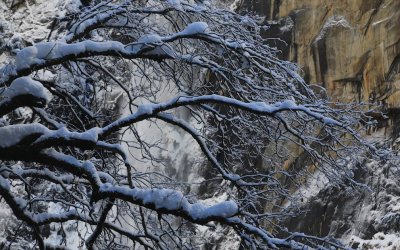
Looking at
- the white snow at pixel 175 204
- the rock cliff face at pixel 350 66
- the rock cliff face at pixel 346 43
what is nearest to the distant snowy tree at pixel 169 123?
the white snow at pixel 175 204

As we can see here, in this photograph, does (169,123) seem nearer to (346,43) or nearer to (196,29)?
(196,29)

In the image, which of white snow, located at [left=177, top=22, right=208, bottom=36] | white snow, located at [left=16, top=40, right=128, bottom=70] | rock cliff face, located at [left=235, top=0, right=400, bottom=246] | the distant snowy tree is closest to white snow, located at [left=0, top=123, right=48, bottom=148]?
the distant snowy tree

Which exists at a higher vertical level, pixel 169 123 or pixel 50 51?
pixel 50 51

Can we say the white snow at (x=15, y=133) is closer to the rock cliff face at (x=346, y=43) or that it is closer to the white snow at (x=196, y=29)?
the white snow at (x=196, y=29)

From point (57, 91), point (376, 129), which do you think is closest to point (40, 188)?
point (57, 91)

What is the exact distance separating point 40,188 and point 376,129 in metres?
9.75

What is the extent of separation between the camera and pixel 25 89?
3619mm

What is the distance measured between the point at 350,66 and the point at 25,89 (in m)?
14.5

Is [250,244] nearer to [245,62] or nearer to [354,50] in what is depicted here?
[245,62]

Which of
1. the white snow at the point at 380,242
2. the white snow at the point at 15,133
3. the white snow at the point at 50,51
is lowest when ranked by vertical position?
the white snow at the point at 380,242

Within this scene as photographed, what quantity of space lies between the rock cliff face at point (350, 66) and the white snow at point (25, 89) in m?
12.3

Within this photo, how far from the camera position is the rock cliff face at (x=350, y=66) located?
49.7ft

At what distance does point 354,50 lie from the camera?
16.9 meters

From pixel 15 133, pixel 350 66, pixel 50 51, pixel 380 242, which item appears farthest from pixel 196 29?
pixel 350 66
